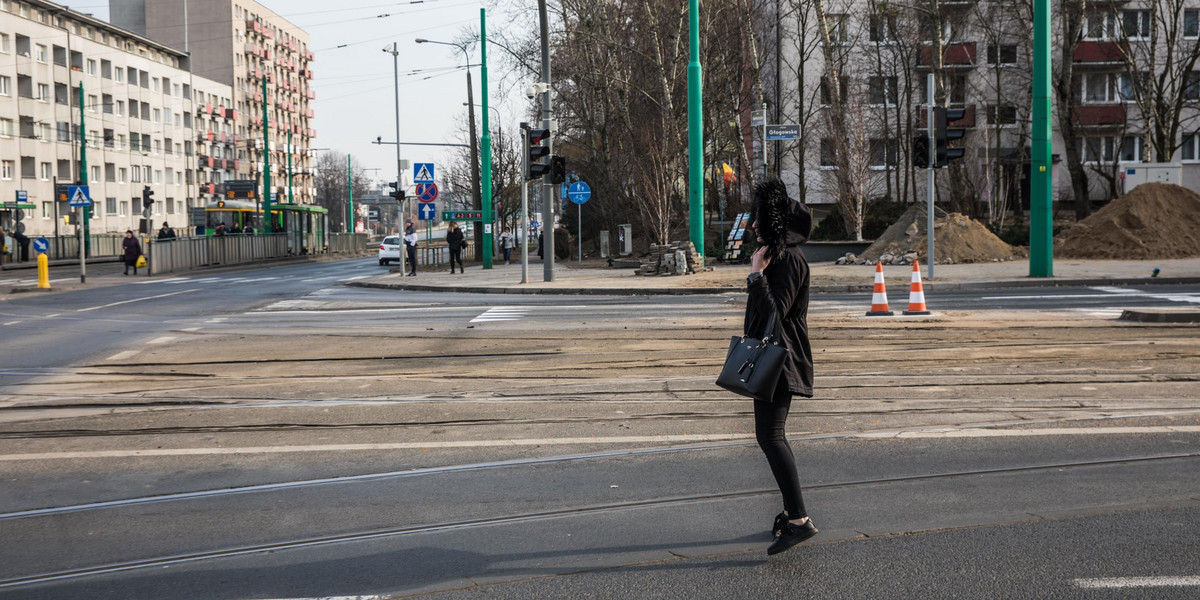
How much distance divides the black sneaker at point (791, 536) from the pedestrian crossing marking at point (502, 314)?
483 inches

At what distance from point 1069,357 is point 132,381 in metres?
9.17

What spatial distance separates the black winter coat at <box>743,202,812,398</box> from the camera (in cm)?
510

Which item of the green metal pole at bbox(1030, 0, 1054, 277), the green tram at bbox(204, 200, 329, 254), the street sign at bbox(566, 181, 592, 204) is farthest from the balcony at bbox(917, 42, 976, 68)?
the green tram at bbox(204, 200, 329, 254)

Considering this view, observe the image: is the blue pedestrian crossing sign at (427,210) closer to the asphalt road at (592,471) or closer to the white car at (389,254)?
the white car at (389,254)

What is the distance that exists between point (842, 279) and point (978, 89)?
3367cm

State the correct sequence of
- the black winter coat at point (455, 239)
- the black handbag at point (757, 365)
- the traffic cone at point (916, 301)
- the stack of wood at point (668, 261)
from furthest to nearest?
the black winter coat at point (455, 239) < the stack of wood at point (668, 261) < the traffic cone at point (916, 301) < the black handbag at point (757, 365)

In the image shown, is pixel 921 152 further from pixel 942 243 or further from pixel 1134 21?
pixel 1134 21

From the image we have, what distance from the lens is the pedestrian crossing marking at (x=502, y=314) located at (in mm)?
17500

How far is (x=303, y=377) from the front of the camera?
11281 mm

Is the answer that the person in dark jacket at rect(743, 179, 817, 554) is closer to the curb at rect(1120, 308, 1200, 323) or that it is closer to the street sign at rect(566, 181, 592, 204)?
the curb at rect(1120, 308, 1200, 323)

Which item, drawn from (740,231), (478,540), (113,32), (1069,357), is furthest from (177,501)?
(113,32)

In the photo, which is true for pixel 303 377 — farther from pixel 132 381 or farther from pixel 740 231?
pixel 740 231

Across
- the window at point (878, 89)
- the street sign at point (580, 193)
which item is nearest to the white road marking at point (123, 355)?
the street sign at point (580, 193)

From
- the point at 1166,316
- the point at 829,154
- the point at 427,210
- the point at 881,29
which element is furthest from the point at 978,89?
the point at 1166,316
